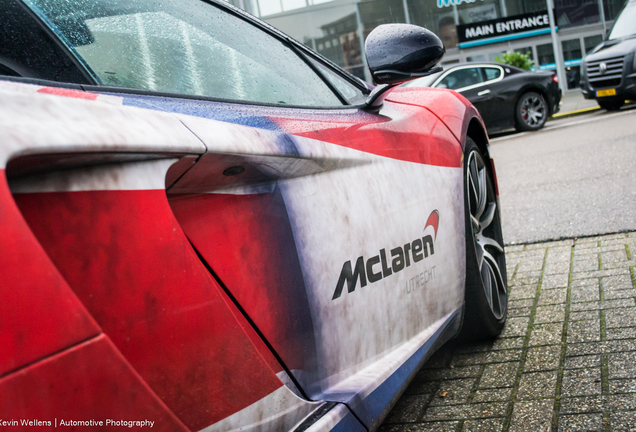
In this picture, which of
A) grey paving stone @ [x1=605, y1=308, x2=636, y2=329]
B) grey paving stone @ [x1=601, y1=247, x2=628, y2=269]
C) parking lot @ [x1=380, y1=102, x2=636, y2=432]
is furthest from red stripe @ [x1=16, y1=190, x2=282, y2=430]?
grey paving stone @ [x1=601, y1=247, x2=628, y2=269]

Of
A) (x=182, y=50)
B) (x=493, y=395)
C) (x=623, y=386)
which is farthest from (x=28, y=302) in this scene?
(x=623, y=386)

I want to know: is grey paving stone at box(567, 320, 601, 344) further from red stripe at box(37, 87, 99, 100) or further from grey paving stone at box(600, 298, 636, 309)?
red stripe at box(37, 87, 99, 100)

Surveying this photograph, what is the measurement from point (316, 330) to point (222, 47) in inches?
32.8

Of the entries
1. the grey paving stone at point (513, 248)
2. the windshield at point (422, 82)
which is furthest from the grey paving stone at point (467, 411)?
the windshield at point (422, 82)

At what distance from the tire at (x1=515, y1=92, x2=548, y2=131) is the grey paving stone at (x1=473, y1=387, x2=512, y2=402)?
36.6ft

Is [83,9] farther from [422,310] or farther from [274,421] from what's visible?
[422,310]

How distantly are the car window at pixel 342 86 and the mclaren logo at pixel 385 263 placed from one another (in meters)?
0.48

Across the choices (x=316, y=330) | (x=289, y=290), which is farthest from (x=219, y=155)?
(x=316, y=330)

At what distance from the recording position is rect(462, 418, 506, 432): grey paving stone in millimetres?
1998

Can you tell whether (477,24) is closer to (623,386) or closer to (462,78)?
(462,78)

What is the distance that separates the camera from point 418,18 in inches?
982

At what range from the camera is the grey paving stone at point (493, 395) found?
86.7 inches

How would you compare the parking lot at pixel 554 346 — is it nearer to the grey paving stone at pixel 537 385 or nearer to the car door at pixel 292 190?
the grey paving stone at pixel 537 385

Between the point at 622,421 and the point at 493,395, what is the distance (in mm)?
450
